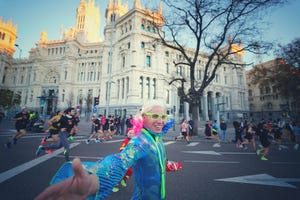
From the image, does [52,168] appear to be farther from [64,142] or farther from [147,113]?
[147,113]

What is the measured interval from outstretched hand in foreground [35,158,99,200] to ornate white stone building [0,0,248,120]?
2695 cm

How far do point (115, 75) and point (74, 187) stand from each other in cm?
3452

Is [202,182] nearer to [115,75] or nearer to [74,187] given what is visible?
[74,187]

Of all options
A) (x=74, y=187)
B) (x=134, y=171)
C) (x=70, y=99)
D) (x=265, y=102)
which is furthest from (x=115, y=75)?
(x=265, y=102)

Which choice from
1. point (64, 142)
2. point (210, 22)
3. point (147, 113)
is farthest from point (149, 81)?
point (147, 113)

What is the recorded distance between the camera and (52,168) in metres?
4.67

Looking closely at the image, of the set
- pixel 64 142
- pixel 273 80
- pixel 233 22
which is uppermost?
pixel 233 22

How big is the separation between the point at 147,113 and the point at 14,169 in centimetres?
510

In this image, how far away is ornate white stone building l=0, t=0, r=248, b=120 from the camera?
3088cm

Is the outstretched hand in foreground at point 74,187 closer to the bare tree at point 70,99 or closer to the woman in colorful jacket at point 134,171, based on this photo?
the woman in colorful jacket at point 134,171

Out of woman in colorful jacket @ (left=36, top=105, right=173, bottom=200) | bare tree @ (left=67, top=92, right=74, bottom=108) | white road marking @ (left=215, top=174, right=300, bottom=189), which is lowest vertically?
white road marking @ (left=215, top=174, right=300, bottom=189)

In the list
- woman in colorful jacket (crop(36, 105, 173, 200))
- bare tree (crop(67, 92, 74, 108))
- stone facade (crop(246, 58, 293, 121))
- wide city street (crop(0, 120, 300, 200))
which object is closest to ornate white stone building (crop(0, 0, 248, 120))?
bare tree (crop(67, 92, 74, 108))

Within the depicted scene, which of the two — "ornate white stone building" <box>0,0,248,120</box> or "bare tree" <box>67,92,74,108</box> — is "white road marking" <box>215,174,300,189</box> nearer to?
"ornate white stone building" <box>0,0,248,120</box>

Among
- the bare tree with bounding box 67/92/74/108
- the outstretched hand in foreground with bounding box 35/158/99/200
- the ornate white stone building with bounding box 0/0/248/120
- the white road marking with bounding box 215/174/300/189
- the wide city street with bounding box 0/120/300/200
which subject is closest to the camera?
the outstretched hand in foreground with bounding box 35/158/99/200
